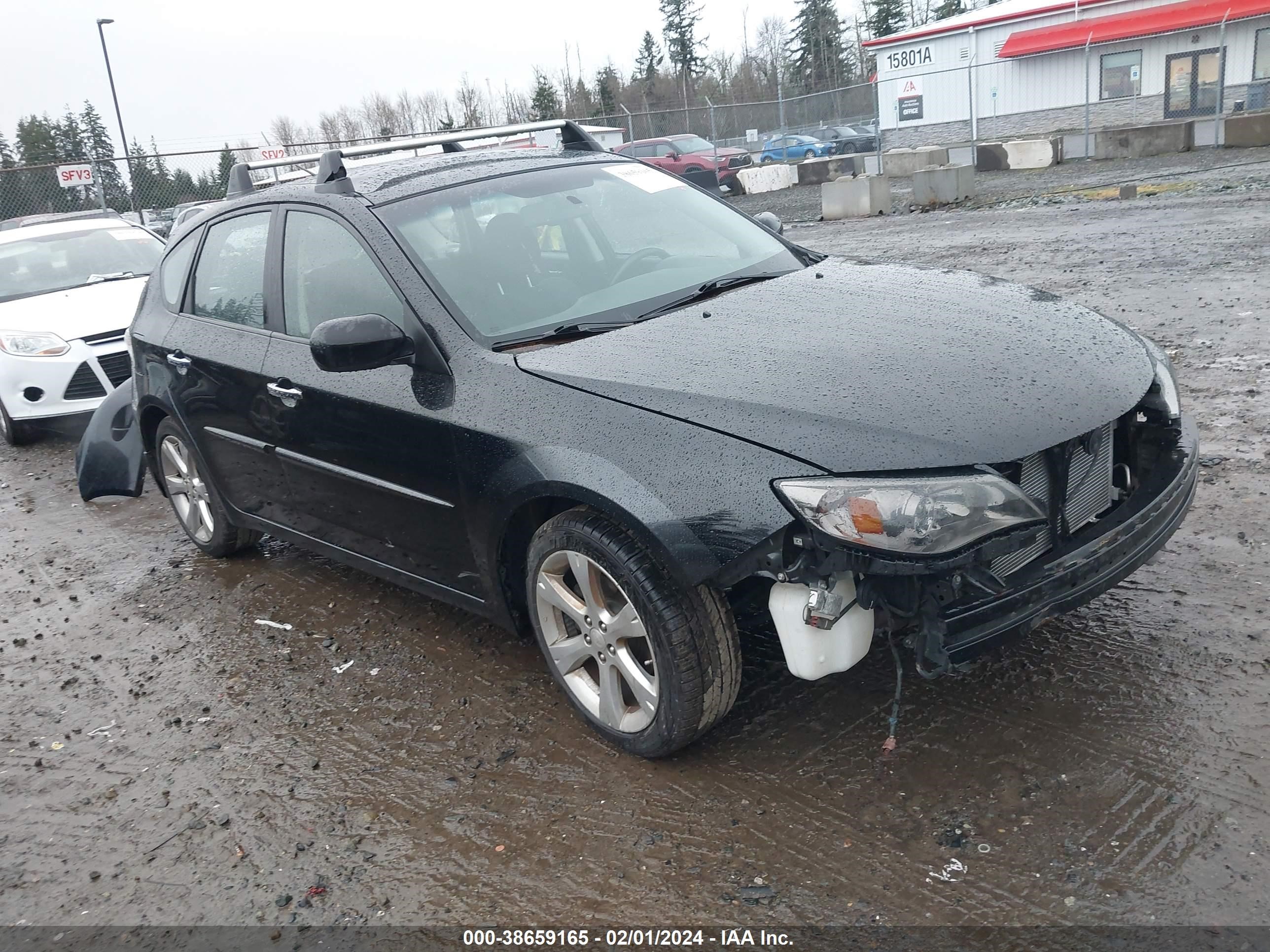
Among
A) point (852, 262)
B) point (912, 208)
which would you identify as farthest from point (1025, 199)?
point (852, 262)

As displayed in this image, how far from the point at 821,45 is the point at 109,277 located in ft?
233

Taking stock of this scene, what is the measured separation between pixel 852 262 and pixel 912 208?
15.1m

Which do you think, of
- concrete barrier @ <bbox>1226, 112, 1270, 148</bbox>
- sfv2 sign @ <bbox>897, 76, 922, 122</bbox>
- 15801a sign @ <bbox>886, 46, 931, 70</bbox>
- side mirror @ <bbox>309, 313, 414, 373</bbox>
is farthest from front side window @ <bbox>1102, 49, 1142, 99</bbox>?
side mirror @ <bbox>309, 313, 414, 373</bbox>

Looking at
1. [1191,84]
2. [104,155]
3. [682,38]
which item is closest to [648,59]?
[682,38]

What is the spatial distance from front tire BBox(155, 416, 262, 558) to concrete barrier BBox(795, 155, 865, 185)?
21889 millimetres

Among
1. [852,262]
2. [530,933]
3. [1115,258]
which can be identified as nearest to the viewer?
[530,933]

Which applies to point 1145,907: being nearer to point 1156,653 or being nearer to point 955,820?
point 955,820

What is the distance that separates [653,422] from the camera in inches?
112

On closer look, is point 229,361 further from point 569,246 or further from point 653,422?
point 653,422

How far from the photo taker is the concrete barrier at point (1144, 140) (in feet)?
69.2

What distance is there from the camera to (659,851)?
109 inches

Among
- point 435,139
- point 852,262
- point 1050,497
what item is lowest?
point 1050,497

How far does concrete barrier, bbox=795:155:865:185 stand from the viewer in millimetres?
24906

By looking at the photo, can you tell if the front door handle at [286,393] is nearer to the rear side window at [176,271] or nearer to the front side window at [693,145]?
the rear side window at [176,271]
